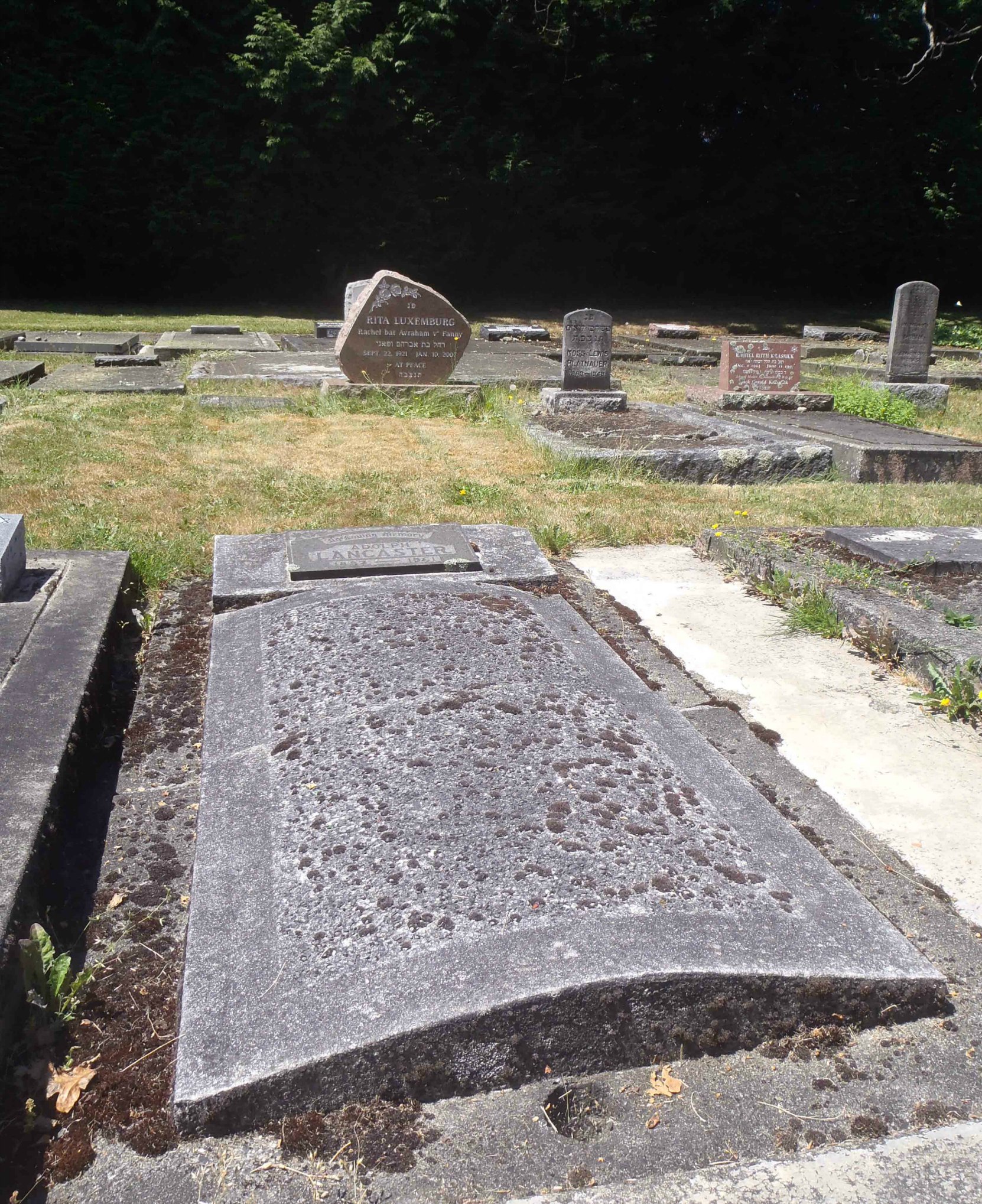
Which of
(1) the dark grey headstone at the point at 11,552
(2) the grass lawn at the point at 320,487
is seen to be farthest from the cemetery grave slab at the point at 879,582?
(1) the dark grey headstone at the point at 11,552

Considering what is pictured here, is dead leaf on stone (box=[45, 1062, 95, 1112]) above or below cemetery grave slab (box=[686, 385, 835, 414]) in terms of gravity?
below

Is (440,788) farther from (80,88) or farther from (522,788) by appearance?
(80,88)

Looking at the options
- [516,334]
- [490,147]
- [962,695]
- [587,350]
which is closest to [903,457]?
[587,350]

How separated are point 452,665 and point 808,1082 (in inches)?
49.0

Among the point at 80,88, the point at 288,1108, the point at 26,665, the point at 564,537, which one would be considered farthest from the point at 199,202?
the point at 288,1108

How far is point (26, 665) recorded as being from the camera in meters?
2.57

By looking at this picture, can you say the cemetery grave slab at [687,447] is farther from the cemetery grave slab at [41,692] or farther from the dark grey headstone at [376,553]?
the cemetery grave slab at [41,692]

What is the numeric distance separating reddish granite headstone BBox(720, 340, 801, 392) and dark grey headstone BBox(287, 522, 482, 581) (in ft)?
19.6

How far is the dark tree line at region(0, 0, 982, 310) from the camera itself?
61.4 ft

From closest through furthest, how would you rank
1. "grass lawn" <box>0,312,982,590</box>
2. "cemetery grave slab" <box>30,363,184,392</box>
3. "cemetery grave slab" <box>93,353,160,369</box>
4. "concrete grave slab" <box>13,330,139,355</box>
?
"grass lawn" <box>0,312,982,590</box>
"cemetery grave slab" <box>30,363,184,392</box>
"cemetery grave slab" <box>93,353,160,369</box>
"concrete grave slab" <box>13,330,139,355</box>

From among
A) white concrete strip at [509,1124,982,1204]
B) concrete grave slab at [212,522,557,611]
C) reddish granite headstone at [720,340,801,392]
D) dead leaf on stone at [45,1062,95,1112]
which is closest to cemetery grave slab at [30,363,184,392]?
reddish granite headstone at [720,340,801,392]

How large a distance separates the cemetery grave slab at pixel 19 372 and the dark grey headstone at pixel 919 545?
7.00m

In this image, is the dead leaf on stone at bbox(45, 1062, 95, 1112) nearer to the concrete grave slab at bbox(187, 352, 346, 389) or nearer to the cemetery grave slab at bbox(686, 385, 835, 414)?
the concrete grave slab at bbox(187, 352, 346, 389)

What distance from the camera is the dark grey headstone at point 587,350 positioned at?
831 centimetres
